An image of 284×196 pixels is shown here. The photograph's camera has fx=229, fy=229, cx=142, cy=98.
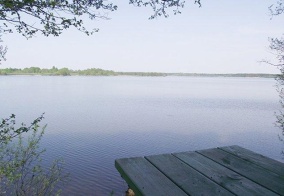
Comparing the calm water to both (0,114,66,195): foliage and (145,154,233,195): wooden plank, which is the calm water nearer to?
(0,114,66,195): foliage

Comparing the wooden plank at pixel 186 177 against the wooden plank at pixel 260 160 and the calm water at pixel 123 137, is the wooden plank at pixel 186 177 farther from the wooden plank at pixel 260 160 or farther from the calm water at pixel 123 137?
the calm water at pixel 123 137

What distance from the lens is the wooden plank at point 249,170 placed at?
2037mm

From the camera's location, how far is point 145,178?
6.74ft

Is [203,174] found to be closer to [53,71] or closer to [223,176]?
[223,176]

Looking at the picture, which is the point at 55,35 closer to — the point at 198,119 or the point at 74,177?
the point at 74,177

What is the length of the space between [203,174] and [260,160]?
0.89 metres

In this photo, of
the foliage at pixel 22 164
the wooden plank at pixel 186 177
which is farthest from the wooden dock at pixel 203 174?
the foliage at pixel 22 164

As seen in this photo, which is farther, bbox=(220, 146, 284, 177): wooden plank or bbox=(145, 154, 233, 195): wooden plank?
bbox=(220, 146, 284, 177): wooden plank

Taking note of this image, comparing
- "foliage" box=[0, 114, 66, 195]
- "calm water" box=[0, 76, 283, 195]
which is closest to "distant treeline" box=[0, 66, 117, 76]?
"calm water" box=[0, 76, 283, 195]

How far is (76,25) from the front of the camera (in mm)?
3400

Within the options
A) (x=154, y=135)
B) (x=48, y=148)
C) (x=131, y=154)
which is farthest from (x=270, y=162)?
(x=154, y=135)

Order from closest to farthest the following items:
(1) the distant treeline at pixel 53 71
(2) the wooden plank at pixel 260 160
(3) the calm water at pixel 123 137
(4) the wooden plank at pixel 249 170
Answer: (4) the wooden plank at pixel 249 170 → (2) the wooden plank at pixel 260 160 → (3) the calm water at pixel 123 137 → (1) the distant treeline at pixel 53 71

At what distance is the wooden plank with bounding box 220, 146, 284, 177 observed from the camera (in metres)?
2.38

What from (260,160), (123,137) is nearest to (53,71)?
(123,137)
